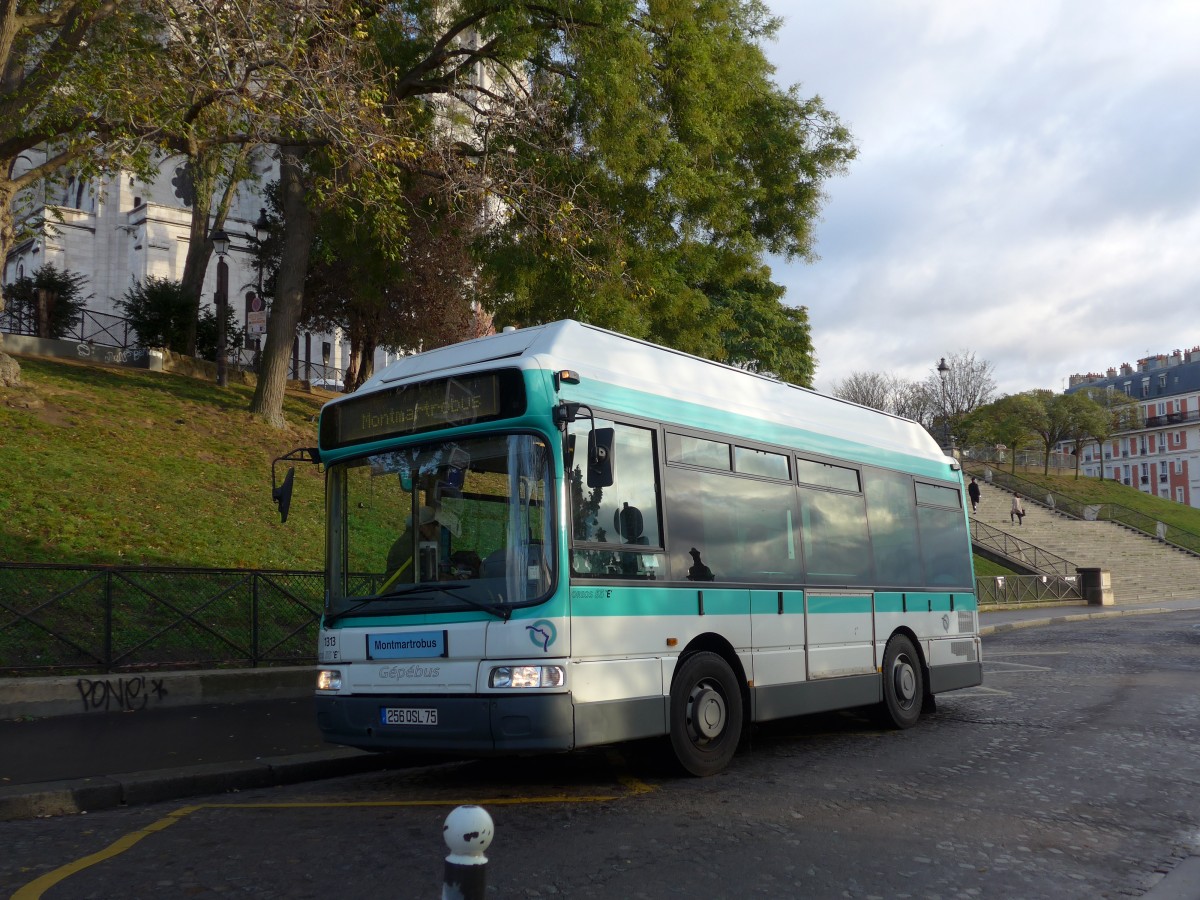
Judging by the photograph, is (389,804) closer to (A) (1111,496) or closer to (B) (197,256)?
(B) (197,256)

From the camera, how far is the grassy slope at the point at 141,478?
46.9 ft

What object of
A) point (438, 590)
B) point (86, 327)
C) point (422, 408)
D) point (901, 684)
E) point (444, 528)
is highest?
point (86, 327)

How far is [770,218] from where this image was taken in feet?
78.7

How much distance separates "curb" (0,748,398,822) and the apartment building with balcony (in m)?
106

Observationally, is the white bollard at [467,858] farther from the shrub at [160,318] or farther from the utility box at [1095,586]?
the utility box at [1095,586]

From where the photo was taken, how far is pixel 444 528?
7.17 m

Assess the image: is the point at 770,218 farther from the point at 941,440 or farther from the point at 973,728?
the point at 941,440

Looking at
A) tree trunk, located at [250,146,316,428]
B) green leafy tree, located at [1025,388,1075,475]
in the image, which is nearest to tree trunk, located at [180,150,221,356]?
tree trunk, located at [250,146,316,428]

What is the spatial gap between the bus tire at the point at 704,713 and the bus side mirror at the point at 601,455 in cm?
171

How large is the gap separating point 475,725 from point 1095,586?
3361cm

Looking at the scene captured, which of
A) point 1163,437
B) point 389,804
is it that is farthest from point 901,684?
point 1163,437

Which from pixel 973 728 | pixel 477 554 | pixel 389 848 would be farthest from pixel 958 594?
pixel 389 848

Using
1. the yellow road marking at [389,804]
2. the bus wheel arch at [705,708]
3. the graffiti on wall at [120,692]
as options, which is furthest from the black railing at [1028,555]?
the yellow road marking at [389,804]

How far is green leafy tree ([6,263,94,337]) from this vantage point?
95.2 feet
